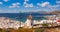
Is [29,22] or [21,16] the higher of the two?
[21,16]

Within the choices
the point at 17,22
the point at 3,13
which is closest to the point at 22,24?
the point at 17,22

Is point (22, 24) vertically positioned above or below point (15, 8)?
below

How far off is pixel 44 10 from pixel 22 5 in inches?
18.3

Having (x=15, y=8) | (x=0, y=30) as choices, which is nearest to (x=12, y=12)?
(x=15, y=8)

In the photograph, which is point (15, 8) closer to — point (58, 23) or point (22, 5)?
point (22, 5)

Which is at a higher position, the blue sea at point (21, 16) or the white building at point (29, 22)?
the blue sea at point (21, 16)

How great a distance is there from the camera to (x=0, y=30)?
5012 millimetres

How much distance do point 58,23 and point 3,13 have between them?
3.75 feet

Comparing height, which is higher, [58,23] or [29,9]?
[29,9]

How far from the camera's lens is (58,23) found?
16.7 ft

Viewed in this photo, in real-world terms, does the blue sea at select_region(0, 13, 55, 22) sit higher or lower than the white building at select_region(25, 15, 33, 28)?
higher

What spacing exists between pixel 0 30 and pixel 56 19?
116cm

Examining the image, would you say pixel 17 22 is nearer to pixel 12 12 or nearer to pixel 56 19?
pixel 12 12

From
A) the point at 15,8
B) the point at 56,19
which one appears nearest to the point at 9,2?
the point at 15,8
